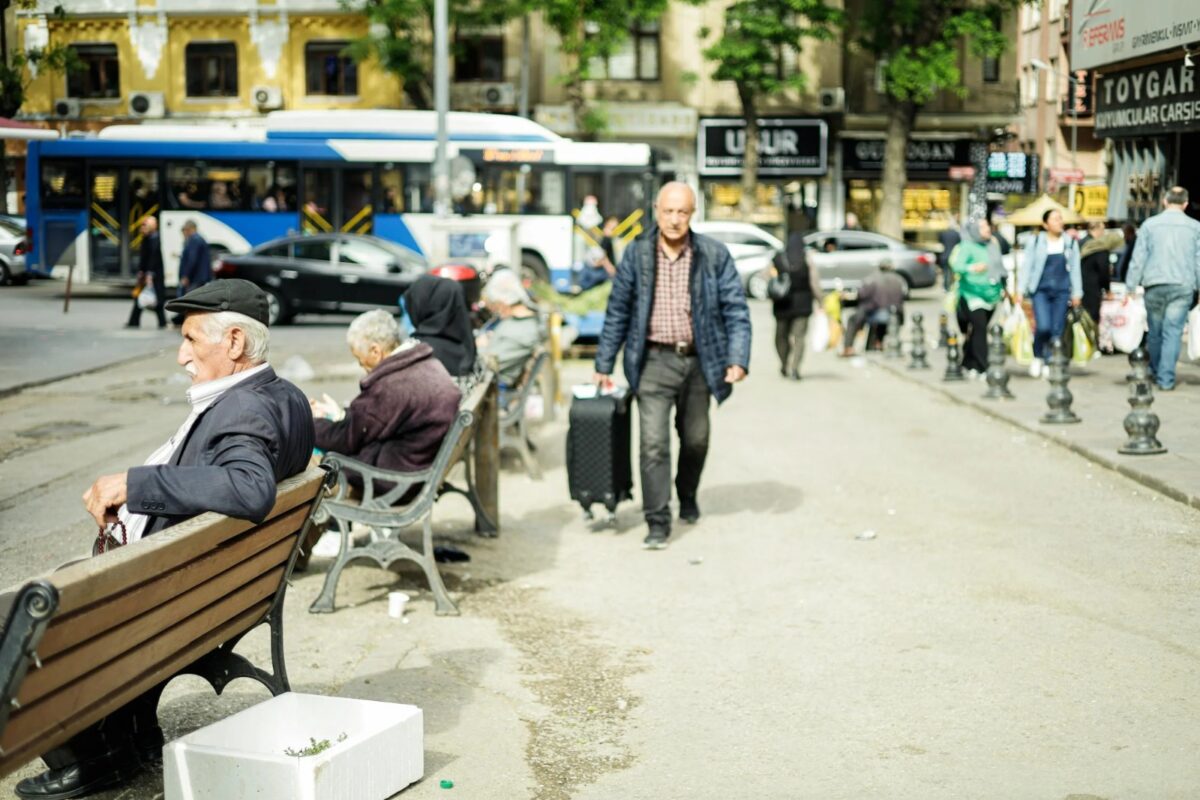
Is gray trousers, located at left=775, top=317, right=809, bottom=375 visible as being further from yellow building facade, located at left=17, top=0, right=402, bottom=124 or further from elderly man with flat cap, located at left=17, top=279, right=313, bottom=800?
yellow building facade, located at left=17, top=0, right=402, bottom=124

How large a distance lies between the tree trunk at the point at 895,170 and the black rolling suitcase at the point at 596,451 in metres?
37.3

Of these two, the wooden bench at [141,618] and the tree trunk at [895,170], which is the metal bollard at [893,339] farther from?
the tree trunk at [895,170]

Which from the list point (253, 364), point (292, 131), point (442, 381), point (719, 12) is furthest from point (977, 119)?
point (253, 364)

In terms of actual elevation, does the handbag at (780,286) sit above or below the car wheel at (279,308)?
above

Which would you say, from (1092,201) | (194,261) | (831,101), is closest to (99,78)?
(831,101)

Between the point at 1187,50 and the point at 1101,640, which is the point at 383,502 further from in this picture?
the point at 1187,50

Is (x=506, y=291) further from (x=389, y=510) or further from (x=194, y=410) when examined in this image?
(x=194, y=410)

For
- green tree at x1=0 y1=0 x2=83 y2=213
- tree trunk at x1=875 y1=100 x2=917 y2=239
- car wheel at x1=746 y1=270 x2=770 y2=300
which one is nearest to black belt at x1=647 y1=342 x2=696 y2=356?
green tree at x1=0 y1=0 x2=83 y2=213

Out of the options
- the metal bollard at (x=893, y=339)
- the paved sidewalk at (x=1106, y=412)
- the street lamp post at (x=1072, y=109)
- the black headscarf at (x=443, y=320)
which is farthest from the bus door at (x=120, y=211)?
the black headscarf at (x=443, y=320)

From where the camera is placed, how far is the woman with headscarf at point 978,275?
18.2m

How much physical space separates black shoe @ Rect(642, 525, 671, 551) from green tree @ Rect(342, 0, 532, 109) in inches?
1396

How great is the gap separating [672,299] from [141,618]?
5576 millimetres

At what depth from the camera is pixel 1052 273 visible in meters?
17.8

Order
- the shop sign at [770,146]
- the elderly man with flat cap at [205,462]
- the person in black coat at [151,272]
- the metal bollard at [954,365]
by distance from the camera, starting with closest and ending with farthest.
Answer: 1. the elderly man with flat cap at [205,462]
2. the metal bollard at [954,365]
3. the person in black coat at [151,272]
4. the shop sign at [770,146]
